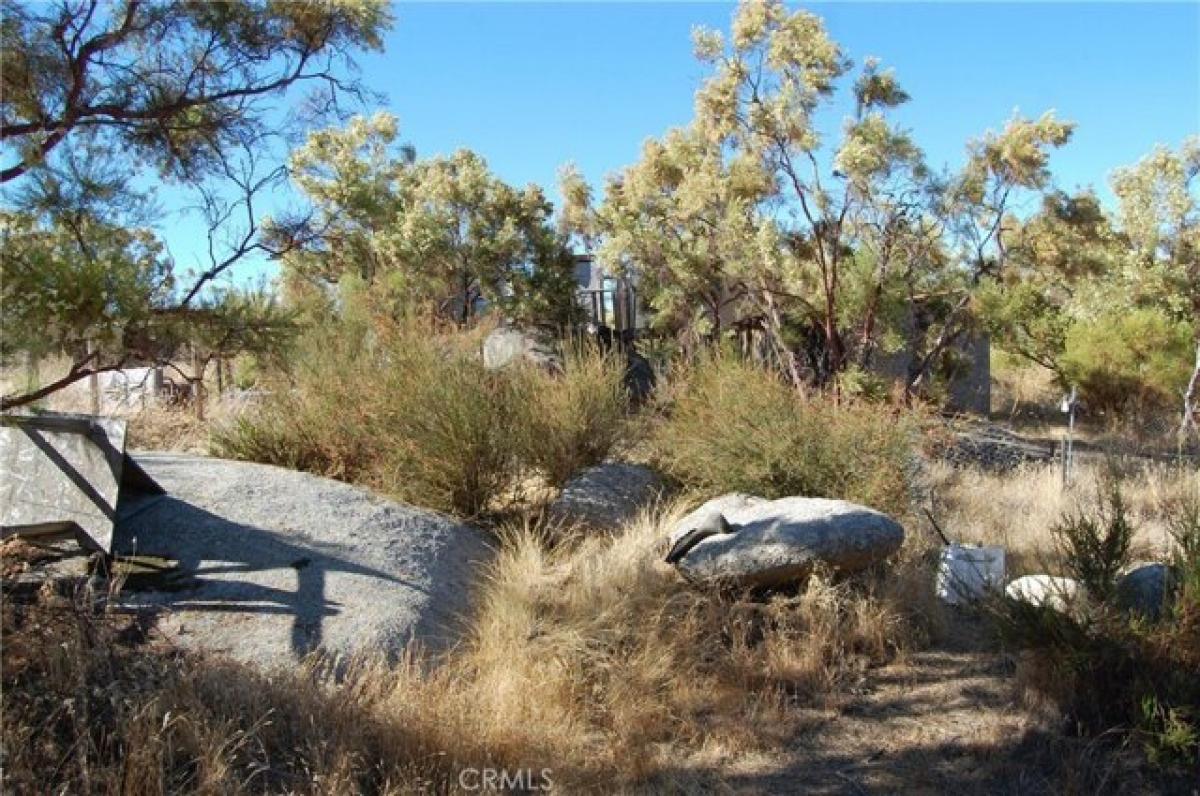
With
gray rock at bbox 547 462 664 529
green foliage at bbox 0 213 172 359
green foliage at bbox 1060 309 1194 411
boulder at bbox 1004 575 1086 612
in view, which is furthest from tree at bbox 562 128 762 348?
green foliage at bbox 0 213 172 359

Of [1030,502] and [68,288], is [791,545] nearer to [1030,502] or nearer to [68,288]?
[1030,502]

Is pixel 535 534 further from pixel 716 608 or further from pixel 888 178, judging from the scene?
pixel 888 178

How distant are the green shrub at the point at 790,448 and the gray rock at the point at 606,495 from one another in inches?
15.4

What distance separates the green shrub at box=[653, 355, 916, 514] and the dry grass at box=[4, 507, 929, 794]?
1097mm

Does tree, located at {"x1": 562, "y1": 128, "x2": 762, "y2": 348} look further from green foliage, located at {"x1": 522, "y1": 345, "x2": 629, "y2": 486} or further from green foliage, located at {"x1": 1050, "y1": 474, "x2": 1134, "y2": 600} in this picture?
green foliage, located at {"x1": 1050, "y1": 474, "x2": 1134, "y2": 600}

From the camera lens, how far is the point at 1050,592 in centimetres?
489

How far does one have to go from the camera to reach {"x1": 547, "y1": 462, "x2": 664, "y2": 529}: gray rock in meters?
7.67

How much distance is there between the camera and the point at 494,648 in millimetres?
5207

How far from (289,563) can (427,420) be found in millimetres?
2029

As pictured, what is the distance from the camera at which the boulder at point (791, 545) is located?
242 inches

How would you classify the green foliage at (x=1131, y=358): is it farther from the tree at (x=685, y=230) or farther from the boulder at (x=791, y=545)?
the boulder at (x=791, y=545)

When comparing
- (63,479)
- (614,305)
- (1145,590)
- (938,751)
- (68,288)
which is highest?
(614,305)

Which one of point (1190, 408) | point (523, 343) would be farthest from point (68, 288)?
point (1190, 408)

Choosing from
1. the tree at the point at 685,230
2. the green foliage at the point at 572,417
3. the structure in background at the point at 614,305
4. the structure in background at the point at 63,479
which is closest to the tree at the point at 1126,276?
the tree at the point at 685,230
